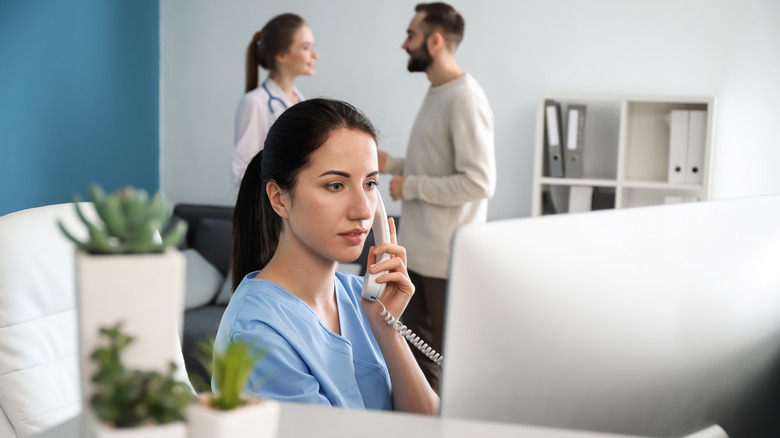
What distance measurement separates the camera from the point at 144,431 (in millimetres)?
354

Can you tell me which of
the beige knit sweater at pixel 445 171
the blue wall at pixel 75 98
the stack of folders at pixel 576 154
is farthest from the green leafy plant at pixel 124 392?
the stack of folders at pixel 576 154

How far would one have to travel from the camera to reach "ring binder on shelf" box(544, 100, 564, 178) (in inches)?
138

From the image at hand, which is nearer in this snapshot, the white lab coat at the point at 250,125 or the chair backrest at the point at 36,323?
the chair backrest at the point at 36,323

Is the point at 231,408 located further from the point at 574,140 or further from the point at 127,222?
the point at 574,140

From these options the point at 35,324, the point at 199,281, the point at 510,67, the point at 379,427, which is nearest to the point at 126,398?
the point at 379,427

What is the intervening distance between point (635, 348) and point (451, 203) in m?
1.95

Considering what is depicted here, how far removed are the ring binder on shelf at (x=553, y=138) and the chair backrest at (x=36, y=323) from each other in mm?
2636

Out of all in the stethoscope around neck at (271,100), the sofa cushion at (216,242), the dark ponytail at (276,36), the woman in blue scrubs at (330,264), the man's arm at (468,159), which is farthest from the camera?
the sofa cushion at (216,242)

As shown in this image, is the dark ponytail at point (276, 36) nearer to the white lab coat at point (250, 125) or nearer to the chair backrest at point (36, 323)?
the white lab coat at point (250, 125)

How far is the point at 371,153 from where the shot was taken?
1382 millimetres

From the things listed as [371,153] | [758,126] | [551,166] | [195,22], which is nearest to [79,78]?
[195,22]

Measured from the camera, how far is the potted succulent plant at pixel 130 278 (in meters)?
0.36

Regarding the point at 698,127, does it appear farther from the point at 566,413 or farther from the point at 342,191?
the point at 566,413

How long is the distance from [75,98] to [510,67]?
2.19 metres
